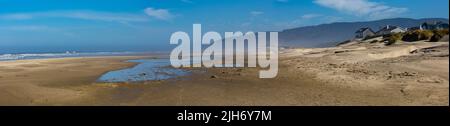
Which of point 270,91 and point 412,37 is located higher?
point 412,37

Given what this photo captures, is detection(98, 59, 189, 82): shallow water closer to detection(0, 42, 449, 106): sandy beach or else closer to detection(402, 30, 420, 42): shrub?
detection(0, 42, 449, 106): sandy beach

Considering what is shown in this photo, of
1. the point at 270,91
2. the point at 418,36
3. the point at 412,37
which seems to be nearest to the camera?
the point at 270,91

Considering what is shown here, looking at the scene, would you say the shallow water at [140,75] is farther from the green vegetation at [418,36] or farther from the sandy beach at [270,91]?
the green vegetation at [418,36]

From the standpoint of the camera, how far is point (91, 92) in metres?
12.9

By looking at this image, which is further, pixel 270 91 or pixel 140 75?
pixel 140 75

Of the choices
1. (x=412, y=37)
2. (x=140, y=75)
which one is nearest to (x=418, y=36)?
(x=412, y=37)

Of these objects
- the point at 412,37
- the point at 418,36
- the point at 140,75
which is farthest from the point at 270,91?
the point at 412,37

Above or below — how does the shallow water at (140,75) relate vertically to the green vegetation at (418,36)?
below

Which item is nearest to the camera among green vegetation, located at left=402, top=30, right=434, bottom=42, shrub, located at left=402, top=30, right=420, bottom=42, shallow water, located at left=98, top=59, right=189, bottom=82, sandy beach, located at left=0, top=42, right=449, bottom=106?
sandy beach, located at left=0, top=42, right=449, bottom=106

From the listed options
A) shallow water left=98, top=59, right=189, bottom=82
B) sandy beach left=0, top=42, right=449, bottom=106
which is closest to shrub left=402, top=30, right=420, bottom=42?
sandy beach left=0, top=42, right=449, bottom=106

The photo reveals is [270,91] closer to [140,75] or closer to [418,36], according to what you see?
[140,75]

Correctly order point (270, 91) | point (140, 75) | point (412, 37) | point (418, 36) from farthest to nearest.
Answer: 1. point (412, 37)
2. point (418, 36)
3. point (140, 75)
4. point (270, 91)

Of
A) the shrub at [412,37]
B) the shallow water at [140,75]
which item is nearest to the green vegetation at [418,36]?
the shrub at [412,37]
